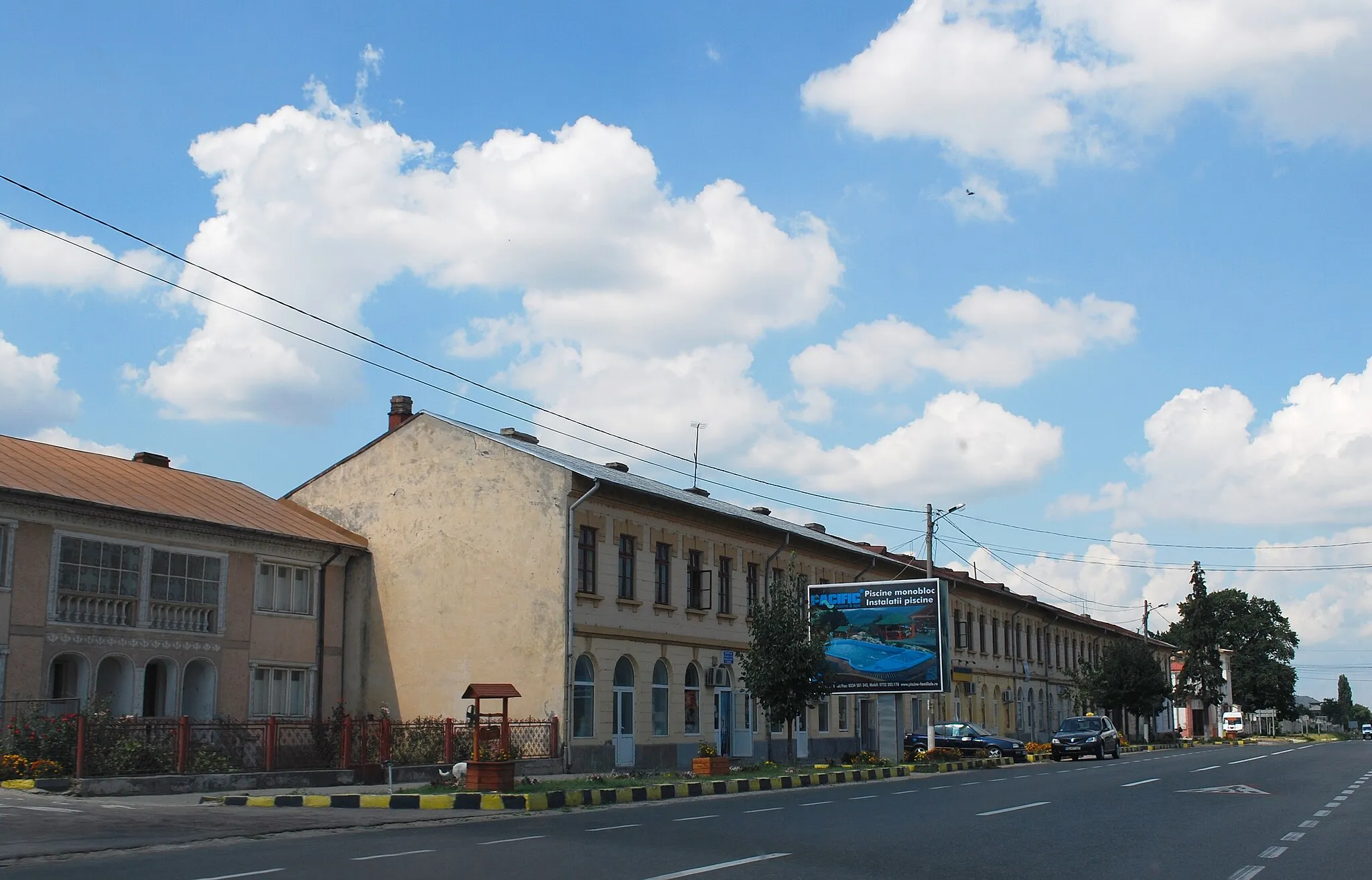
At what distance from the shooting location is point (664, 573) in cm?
3734

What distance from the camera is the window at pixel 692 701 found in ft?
123

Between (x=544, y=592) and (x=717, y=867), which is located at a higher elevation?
(x=544, y=592)

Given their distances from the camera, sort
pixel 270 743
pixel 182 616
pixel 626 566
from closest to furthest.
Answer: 1. pixel 270 743
2. pixel 182 616
3. pixel 626 566

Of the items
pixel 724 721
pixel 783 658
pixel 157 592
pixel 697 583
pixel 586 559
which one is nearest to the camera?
pixel 157 592

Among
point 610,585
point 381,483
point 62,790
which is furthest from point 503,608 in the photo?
point 62,790

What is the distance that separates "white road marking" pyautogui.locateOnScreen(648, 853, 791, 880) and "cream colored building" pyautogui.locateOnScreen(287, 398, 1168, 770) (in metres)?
19.6

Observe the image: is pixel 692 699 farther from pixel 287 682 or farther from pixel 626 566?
pixel 287 682

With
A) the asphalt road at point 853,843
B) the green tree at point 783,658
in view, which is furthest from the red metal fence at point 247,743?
the asphalt road at point 853,843

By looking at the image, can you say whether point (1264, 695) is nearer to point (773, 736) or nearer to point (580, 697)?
point (773, 736)

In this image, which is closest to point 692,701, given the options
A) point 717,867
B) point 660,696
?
point 660,696

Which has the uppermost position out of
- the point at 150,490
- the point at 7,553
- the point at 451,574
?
the point at 150,490

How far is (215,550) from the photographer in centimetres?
3064

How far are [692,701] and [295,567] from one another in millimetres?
12068

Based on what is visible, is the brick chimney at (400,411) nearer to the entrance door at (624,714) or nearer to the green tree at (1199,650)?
the entrance door at (624,714)
